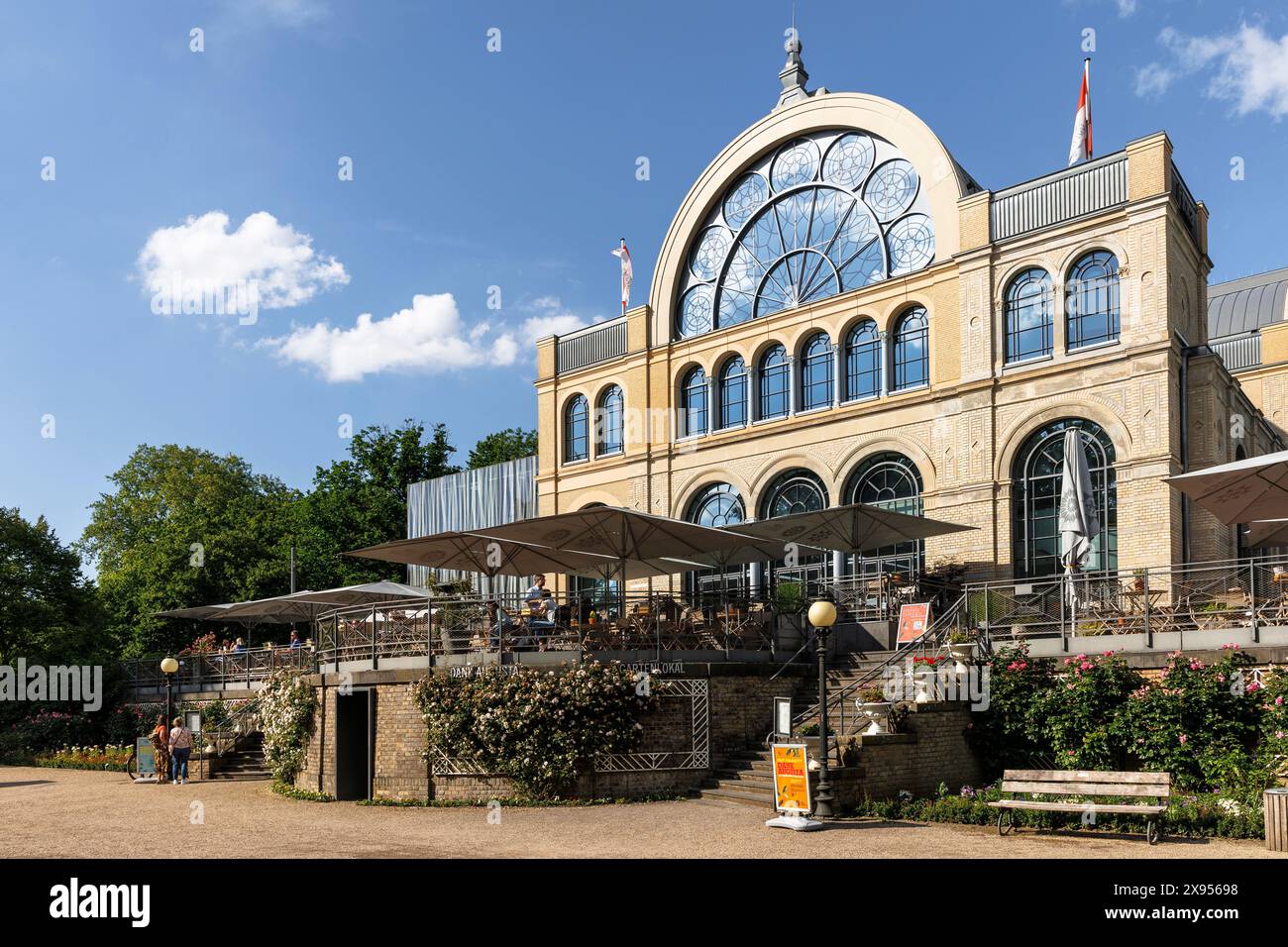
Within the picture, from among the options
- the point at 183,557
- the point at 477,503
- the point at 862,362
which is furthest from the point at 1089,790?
the point at 183,557

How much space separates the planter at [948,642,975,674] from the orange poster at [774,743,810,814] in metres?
4.25

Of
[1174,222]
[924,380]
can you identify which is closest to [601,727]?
[924,380]

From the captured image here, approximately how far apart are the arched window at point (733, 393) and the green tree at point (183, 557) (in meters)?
22.4

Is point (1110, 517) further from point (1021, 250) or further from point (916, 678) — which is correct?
point (916, 678)

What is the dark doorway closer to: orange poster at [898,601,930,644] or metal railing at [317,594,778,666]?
metal railing at [317,594,778,666]

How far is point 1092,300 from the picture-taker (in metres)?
24.6

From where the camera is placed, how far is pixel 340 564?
4884 cm

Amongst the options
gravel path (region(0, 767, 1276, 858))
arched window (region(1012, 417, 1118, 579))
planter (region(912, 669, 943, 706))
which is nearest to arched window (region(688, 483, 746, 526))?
arched window (region(1012, 417, 1118, 579))

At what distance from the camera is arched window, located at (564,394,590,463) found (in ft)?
113

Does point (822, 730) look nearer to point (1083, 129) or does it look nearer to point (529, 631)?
point (529, 631)

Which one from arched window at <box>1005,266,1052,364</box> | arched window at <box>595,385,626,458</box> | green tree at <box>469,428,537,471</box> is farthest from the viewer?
green tree at <box>469,428,537,471</box>

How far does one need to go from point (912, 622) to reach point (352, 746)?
9.59 m

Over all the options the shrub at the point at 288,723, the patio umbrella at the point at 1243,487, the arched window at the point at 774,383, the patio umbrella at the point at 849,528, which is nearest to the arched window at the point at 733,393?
the arched window at the point at 774,383

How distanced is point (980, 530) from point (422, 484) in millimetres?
21402
